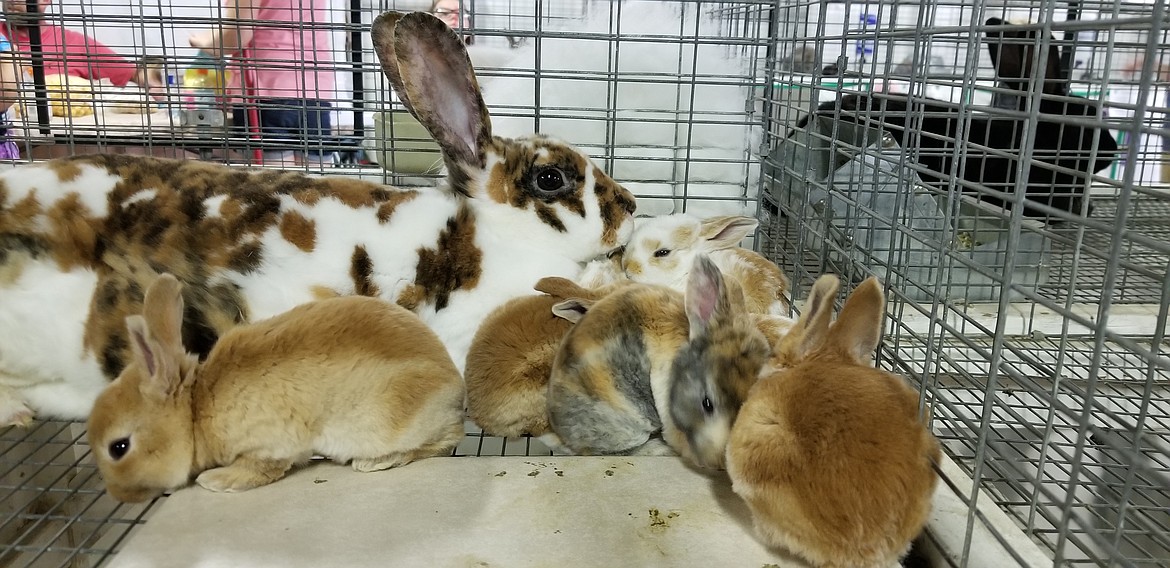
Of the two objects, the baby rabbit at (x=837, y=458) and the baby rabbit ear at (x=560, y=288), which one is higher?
the baby rabbit ear at (x=560, y=288)

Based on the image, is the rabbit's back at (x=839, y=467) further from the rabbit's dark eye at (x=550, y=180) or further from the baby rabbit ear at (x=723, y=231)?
the baby rabbit ear at (x=723, y=231)

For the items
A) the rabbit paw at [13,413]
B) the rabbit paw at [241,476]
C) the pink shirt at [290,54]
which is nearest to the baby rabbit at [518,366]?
the rabbit paw at [241,476]

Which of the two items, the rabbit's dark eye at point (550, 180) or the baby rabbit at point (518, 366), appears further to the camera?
the rabbit's dark eye at point (550, 180)

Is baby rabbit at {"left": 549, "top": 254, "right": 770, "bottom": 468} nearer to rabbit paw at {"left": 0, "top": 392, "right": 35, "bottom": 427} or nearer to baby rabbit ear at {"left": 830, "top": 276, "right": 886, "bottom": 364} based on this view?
baby rabbit ear at {"left": 830, "top": 276, "right": 886, "bottom": 364}

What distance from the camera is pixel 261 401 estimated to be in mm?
1194

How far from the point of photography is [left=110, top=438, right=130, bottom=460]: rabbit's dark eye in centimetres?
117

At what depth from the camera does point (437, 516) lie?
1.16m

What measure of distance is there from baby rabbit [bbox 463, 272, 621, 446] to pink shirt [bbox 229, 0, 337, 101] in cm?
95

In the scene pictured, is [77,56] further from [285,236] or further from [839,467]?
[839,467]

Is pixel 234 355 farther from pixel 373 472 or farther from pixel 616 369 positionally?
pixel 616 369

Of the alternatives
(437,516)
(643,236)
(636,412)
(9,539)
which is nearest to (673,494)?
(636,412)

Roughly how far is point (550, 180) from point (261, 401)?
0.78 meters

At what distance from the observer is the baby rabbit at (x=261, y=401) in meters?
1.17

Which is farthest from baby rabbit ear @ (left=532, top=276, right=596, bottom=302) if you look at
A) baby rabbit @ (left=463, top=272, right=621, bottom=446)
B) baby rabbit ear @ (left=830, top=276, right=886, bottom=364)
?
baby rabbit ear @ (left=830, top=276, right=886, bottom=364)
